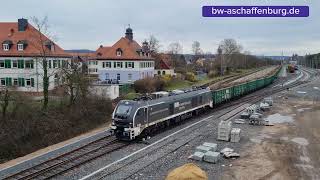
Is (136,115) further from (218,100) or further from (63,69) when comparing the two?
(218,100)

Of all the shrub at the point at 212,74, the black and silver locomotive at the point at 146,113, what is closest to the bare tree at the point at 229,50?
the shrub at the point at 212,74

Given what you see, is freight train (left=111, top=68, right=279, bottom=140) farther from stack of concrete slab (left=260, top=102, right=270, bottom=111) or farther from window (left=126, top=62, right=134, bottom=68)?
window (left=126, top=62, right=134, bottom=68)

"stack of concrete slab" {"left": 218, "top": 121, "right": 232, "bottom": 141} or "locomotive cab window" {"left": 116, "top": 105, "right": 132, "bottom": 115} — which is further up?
"locomotive cab window" {"left": 116, "top": 105, "right": 132, "bottom": 115}

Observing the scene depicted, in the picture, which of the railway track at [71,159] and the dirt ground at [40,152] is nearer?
the railway track at [71,159]

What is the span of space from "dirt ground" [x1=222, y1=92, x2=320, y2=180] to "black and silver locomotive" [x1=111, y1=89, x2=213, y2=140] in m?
7.00

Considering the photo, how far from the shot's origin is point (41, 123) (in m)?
30.2

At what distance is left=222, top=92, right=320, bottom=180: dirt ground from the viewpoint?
2019 cm

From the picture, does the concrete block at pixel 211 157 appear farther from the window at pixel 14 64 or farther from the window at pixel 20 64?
the window at pixel 14 64

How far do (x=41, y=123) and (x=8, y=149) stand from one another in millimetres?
4506

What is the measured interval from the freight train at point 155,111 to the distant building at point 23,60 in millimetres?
17825

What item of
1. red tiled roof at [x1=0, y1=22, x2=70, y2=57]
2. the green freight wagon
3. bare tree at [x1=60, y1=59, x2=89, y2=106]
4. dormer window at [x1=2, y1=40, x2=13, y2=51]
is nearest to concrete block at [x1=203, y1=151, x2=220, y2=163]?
bare tree at [x1=60, y1=59, x2=89, y2=106]

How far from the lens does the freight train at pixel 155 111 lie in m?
26.0

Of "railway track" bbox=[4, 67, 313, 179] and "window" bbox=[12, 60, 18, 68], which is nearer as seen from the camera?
"railway track" bbox=[4, 67, 313, 179]

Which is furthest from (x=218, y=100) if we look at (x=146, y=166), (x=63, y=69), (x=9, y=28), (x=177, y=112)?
(x=9, y=28)
